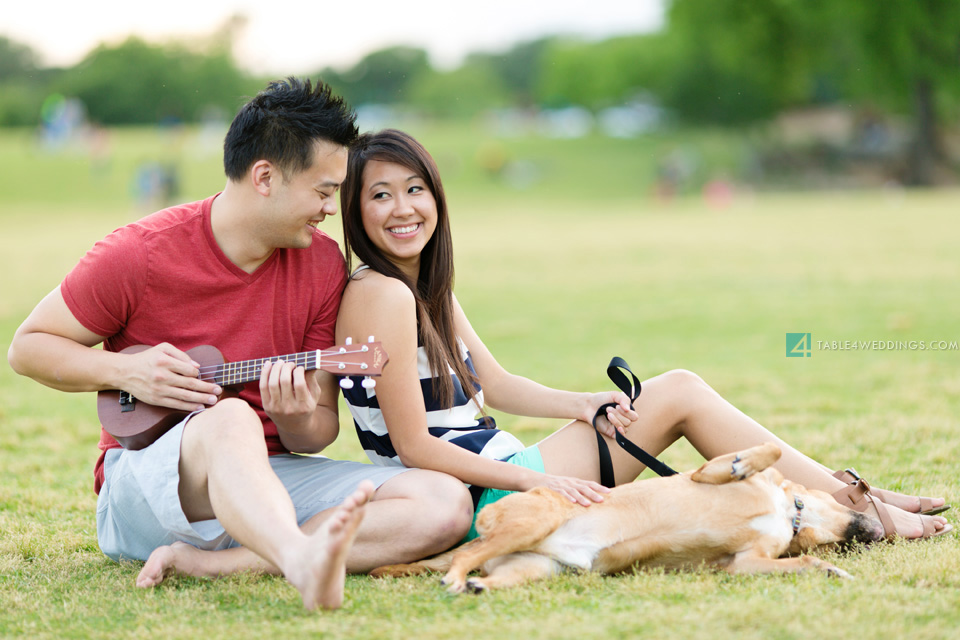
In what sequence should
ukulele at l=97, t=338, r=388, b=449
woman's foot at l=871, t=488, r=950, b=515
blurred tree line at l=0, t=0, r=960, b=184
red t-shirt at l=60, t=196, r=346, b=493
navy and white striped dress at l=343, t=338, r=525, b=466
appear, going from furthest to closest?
blurred tree line at l=0, t=0, r=960, b=184
woman's foot at l=871, t=488, r=950, b=515
navy and white striped dress at l=343, t=338, r=525, b=466
red t-shirt at l=60, t=196, r=346, b=493
ukulele at l=97, t=338, r=388, b=449

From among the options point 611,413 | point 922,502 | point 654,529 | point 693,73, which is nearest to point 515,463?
point 611,413

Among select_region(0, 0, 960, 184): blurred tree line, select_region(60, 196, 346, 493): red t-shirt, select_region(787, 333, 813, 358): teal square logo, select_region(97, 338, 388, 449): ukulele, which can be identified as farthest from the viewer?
select_region(0, 0, 960, 184): blurred tree line

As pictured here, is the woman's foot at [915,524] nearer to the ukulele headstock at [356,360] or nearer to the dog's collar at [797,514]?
the dog's collar at [797,514]

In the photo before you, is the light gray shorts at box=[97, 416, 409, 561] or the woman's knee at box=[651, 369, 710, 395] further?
the woman's knee at box=[651, 369, 710, 395]

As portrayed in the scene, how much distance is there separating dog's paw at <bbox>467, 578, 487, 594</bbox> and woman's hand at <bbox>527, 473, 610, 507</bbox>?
45cm

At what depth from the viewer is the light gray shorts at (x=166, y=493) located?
3068mm

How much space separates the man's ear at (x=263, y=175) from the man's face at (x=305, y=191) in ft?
0.04

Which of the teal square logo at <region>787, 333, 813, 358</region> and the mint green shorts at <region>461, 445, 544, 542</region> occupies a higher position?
the mint green shorts at <region>461, 445, 544, 542</region>

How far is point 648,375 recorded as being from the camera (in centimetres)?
721

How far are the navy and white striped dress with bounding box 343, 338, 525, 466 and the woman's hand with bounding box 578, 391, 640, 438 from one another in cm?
31

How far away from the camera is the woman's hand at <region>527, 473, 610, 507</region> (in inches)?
127

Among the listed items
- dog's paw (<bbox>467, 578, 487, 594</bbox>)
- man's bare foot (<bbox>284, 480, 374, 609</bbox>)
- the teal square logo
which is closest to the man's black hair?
man's bare foot (<bbox>284, 480, 374, 609</bbox>)

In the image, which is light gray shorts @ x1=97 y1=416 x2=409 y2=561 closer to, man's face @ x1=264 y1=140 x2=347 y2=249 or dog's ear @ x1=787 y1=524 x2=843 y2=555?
man's face @ x1=264 y1=140 x2=347 y2=249

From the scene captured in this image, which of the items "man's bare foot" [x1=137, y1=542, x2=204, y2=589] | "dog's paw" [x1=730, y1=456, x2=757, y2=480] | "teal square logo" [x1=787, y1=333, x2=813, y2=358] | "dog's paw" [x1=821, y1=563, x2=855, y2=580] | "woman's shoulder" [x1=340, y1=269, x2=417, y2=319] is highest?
"woman's shoulder" [x1=340, y1=269, x2=417, y2=319]
